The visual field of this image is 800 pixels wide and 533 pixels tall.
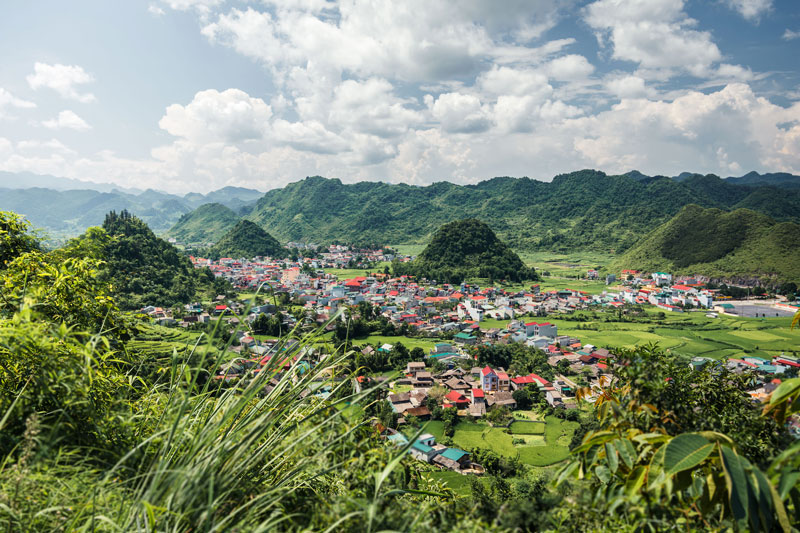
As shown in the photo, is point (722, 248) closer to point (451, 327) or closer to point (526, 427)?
point (451, 327)

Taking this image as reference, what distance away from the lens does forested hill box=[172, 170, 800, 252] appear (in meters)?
73.9

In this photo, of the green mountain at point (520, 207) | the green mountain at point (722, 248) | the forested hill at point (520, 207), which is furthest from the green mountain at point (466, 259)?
the green mountain at point (520, 207)

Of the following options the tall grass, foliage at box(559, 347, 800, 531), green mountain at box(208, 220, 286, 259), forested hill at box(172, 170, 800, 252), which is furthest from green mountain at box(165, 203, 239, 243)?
foliage at box(559, 347, 800, 531)

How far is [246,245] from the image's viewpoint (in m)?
62.0

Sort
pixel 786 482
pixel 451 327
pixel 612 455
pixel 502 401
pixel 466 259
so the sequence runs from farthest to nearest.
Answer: pixel 466 259, pixel 451 327, pixel 502 401, pixel 612 455, pixel 786 482

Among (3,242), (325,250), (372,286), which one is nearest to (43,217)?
(325,250)

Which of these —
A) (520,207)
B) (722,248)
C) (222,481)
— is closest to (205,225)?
(520,207)

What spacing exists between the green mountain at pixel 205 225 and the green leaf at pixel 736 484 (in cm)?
9517

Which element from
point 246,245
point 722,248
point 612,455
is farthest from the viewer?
point 246,245

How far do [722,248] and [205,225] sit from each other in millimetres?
106985

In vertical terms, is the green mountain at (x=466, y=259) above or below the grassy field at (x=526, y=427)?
above

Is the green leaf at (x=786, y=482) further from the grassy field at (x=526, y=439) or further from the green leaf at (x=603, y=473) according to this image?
the grassy field at (x=526, y=439)

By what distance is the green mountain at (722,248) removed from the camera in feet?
128

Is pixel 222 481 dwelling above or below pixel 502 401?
above
